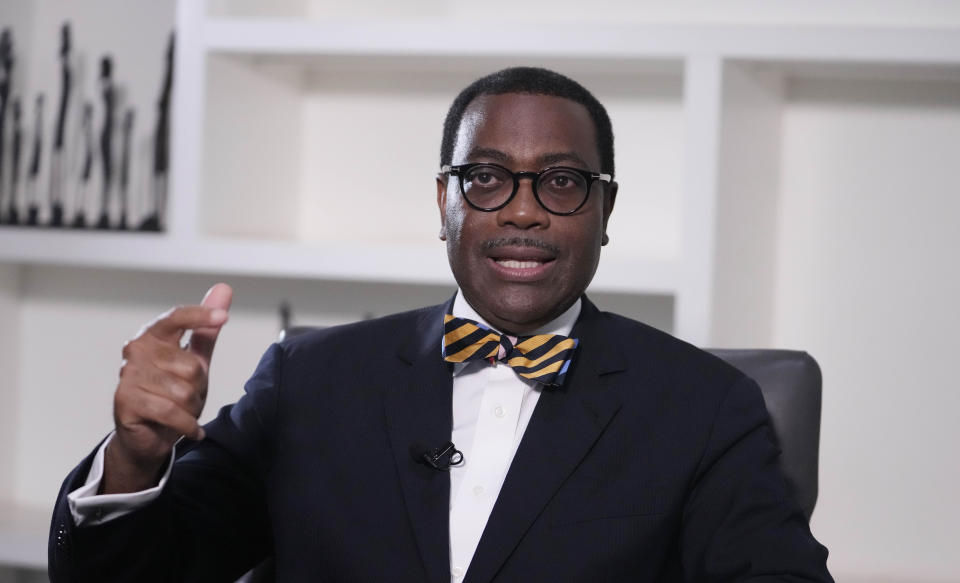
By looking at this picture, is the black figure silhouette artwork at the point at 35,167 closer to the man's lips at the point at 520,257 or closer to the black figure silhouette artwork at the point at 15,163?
the black figure silhouette artwork at the point at 15,163

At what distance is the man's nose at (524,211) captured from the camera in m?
1.56

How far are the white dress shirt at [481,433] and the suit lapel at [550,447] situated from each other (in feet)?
0.11

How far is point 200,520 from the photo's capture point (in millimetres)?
1538

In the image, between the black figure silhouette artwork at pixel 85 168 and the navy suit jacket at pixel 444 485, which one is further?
the black figure silhouette artwork at pixel 85 168

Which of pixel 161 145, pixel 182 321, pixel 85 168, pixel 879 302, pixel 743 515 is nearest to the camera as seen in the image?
pixel 182 321

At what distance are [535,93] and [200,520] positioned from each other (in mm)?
704

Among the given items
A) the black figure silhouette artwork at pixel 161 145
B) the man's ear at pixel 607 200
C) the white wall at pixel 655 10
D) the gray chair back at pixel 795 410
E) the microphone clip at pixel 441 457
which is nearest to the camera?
the microphone clip at pixel 441 457

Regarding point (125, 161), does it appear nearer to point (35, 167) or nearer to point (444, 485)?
point (35, 167)

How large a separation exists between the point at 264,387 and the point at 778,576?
0.72 metres

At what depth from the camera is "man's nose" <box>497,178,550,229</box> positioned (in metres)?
1.56

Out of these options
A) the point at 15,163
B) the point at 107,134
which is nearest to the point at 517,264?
the point at 107,134

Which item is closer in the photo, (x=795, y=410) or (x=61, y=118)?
(x=795, y=410)

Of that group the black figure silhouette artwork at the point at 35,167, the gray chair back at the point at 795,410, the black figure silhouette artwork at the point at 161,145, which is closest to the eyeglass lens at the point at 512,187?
the gray chair back at the point at 795,410

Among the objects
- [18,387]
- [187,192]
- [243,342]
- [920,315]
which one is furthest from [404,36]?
[18,387]
